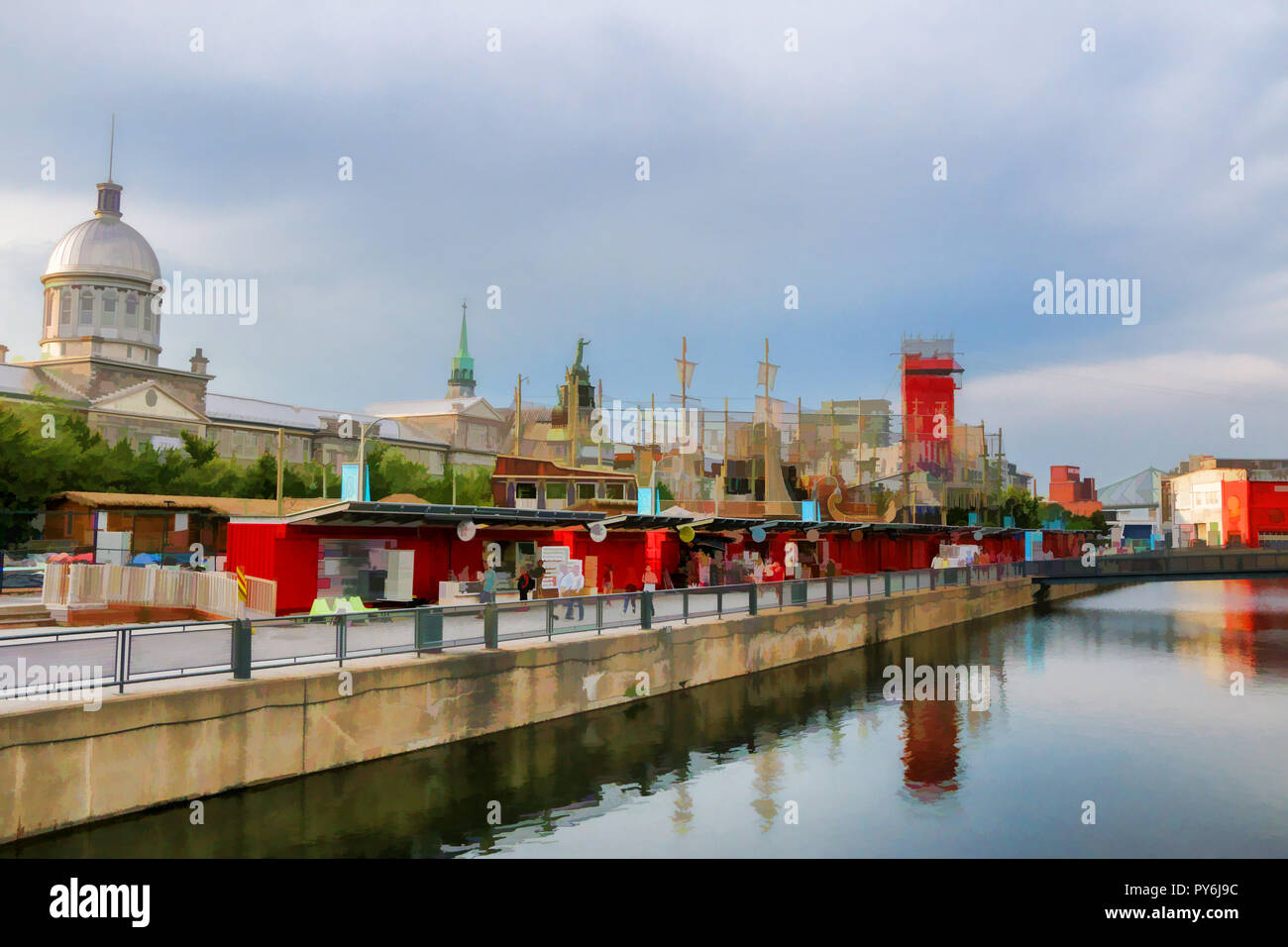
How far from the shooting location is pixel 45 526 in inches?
1806

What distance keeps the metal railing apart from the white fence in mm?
4088

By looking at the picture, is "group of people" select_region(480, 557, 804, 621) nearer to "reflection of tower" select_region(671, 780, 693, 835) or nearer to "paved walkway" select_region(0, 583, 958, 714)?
"paved walkway" select_region(0, 583, 958, 714)

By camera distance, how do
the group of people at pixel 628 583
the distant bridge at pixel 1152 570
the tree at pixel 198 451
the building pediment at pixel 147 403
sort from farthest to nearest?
the building pediment at pixel 147 403, the tree at pixel 198 451, the distant bridge at pixel 1152 570, the group of people at pixel 628 583

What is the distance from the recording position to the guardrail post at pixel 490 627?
2068 cm

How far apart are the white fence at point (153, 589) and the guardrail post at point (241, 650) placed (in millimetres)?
8604

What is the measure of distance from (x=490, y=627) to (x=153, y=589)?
33.0 feet

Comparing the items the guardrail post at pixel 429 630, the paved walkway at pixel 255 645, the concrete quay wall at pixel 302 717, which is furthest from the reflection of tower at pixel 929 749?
the guardrail post at pixel 429 630

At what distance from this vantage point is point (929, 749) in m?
22.0

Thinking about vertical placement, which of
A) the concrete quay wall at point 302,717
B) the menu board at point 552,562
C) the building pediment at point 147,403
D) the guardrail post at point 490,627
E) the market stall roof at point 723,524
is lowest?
the concrete quay wall at point 302,717

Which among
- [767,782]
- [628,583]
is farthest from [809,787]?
[628,583]

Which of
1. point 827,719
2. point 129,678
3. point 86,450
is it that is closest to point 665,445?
point 86,450

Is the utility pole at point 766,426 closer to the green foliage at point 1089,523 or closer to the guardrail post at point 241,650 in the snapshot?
the guardrail post at point 241,650

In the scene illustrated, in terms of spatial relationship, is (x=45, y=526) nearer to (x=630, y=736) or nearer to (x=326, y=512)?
(x=326, y=512)
